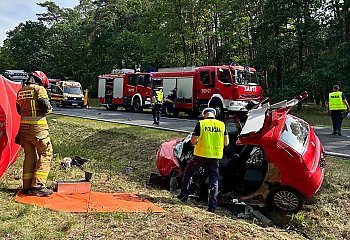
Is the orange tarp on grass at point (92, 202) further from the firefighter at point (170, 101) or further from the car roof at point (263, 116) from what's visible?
the firefighter at point (170, 101)

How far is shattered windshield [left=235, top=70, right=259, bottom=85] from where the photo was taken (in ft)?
63.0

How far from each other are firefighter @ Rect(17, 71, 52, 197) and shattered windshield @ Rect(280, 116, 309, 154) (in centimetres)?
374

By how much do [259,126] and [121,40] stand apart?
127 feet

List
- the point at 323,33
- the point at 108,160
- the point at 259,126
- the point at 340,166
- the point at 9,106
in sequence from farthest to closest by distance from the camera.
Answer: the point at 323,33 → the point at 108,160 → the point at 340,166 → the point at 9,106 → the point at 259,126

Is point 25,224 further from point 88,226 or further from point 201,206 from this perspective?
point 201,206

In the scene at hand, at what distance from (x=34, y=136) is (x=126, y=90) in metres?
22.3

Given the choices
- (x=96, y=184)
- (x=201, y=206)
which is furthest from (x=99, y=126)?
(x=201, y=206)

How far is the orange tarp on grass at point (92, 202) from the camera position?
5.72 m

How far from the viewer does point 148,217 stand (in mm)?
5305

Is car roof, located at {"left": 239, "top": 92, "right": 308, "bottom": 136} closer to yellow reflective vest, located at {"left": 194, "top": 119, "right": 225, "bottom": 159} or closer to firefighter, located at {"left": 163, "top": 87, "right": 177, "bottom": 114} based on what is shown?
yellow reflective vest, located at {"left": 194, "top": 119, "right": 225, "bottom": 159}

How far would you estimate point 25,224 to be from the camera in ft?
15.7

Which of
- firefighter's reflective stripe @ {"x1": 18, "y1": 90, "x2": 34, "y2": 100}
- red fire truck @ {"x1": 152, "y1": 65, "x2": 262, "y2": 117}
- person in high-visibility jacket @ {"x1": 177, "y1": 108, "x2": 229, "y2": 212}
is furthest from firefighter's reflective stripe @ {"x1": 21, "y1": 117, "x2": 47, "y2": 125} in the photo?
red fire truck @ {"x1": 152, "y1": 65, "x2": 262, "y2": 117}

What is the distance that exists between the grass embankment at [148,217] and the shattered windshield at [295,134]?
42.1 inches

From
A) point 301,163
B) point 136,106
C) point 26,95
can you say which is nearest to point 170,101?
point 136,106
